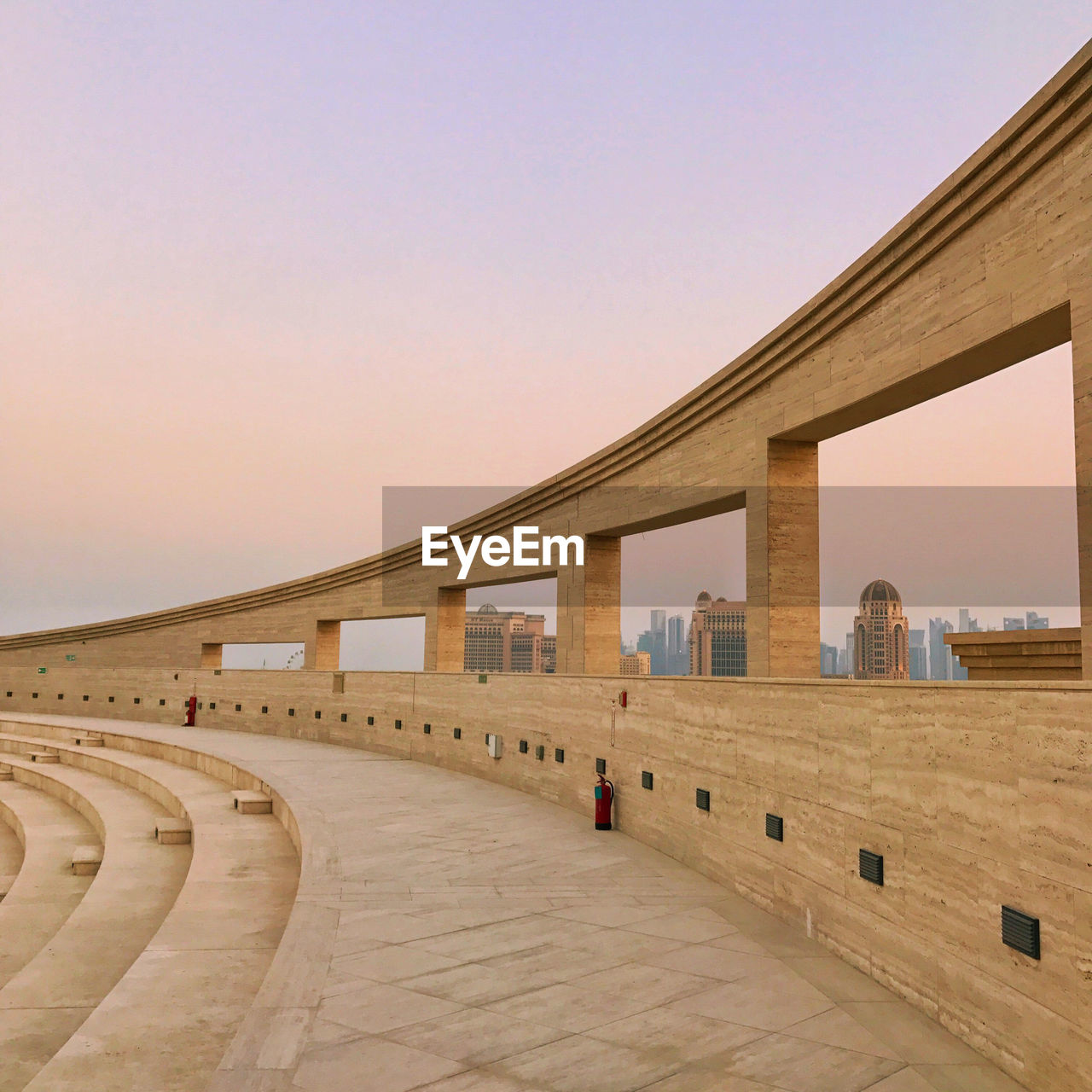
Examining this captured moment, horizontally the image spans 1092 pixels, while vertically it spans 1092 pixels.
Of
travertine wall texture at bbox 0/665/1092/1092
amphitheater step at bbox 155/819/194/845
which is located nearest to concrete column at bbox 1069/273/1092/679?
travertine wall texture at bbox 0/665/1092/1092

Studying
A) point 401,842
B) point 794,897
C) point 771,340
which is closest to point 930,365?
point 771,340

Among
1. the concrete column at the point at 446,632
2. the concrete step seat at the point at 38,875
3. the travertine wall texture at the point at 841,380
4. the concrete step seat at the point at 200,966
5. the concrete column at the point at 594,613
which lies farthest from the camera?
the concrete column at the point at 446,632

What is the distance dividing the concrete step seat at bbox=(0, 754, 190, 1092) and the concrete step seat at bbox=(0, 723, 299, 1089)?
0.63 meters

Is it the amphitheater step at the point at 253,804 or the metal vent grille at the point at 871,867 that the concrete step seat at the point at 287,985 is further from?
the metal vent grille at the point at 871,867

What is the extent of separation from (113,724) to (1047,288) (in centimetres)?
3318

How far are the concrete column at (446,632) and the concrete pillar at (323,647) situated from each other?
308 inches

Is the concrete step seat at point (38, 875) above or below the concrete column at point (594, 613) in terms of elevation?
below

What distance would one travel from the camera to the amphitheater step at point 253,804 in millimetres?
15359

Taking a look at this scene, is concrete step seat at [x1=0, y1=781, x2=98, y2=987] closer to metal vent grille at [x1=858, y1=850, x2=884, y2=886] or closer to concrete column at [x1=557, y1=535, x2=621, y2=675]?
metal vent grille at [x1=858, y1=850, x2=884, y2=886]

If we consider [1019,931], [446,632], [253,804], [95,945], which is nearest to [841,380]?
[1019,931]

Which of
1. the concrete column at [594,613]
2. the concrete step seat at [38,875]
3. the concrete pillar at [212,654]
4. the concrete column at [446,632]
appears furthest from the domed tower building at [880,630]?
the concrete step seat at [38,875]

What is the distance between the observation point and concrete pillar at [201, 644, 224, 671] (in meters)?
39.2

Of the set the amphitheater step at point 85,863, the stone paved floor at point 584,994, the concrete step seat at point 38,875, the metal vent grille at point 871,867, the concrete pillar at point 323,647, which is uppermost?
the concrete pillar at point 323,647

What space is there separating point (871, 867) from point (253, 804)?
1140 cm
